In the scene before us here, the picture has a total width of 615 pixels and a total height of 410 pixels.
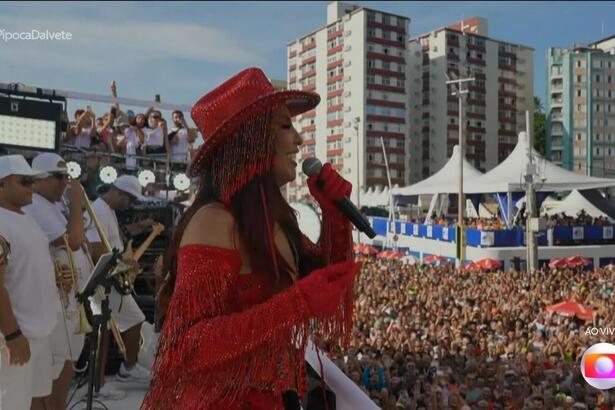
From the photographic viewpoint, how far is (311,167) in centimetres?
180

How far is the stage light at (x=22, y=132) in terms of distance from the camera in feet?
16.5

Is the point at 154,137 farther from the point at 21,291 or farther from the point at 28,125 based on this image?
the point at 21,291

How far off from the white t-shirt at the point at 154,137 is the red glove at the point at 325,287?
7.83 meters

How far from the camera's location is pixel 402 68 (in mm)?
65375

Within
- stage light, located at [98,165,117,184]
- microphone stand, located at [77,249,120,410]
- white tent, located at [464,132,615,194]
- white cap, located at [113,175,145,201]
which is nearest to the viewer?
microphone stand, located at [77,249,120,410]

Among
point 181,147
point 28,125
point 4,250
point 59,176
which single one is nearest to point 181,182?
point 181,147

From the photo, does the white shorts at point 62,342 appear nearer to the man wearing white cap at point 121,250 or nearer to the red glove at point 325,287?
the man wearing white cap at point 121,250

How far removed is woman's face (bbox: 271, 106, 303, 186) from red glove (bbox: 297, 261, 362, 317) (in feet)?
1.30

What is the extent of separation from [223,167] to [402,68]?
6614 cm

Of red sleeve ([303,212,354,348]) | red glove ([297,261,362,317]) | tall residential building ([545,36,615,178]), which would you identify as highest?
tall residential building ([545,36,615,178])

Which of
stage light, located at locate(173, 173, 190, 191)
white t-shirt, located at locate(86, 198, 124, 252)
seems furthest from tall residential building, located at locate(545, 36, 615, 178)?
white t-shirt, located at locate(86, 198, 124, 252)

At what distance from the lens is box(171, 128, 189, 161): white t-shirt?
8.85 meters

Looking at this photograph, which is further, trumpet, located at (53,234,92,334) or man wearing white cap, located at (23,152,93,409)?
trumpet, located at (53,234,92,334)

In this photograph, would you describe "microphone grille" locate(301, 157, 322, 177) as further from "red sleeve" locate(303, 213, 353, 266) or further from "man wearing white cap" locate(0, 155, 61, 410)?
"man wearing white cap" locate(0, 155, 61, 410)
